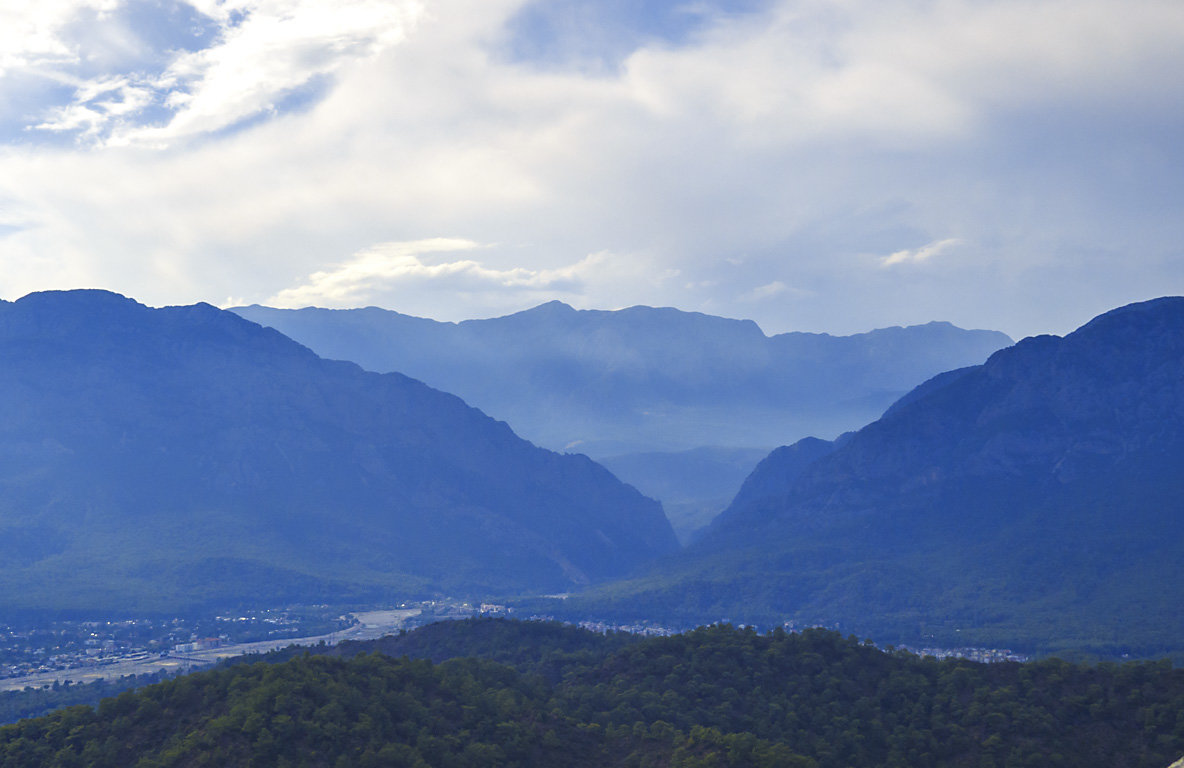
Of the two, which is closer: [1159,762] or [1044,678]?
[1159,762]

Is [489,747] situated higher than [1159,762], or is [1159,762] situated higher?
[489,747]

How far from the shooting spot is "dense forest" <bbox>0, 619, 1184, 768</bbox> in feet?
248

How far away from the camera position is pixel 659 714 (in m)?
93.5

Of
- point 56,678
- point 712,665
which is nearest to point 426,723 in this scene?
point 712,665

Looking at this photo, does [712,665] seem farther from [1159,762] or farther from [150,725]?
[150,725]

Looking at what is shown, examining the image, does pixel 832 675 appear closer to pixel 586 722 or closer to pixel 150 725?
pixel 586 722

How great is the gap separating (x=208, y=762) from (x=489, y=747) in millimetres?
17813

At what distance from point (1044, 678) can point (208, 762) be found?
2475 inches

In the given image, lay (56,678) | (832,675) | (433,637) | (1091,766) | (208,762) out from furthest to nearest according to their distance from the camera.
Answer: (56,678)
(433,637)
(832,675)
(1091,766)
(208,762)

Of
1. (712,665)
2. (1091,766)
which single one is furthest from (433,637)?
(1091,766)

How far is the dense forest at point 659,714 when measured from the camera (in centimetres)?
7556

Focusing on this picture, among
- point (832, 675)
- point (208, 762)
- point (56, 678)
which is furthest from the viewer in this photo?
point (56, 678)

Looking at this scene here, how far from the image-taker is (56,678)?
185750 millimetres

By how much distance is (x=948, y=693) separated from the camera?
94.6 meters
